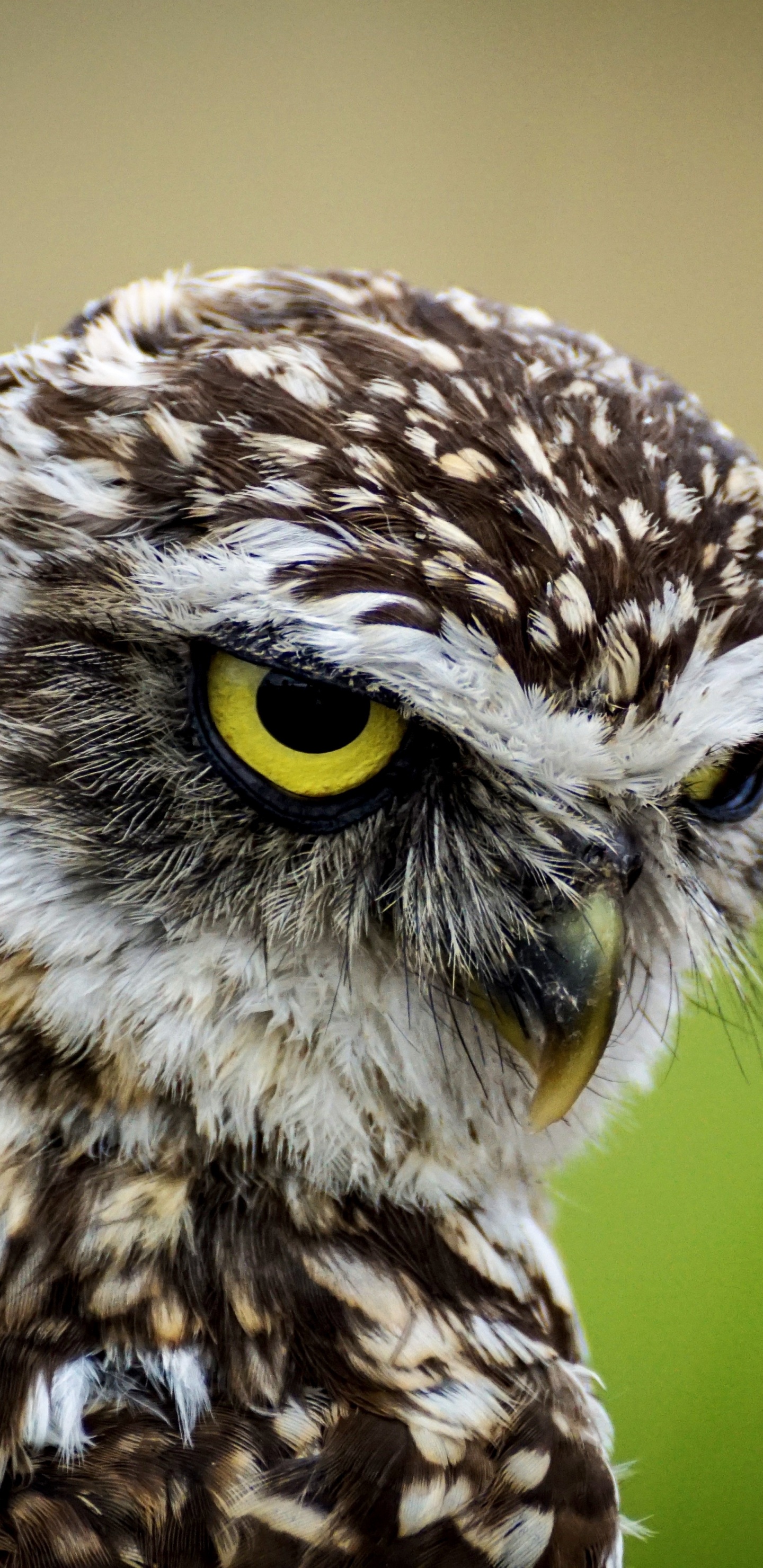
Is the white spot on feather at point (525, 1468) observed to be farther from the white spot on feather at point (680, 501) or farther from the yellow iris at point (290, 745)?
the white spot on feather at point (680, 501)

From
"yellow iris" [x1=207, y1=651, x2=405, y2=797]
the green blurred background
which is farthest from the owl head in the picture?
the green blurred background

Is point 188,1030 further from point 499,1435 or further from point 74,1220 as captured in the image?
point 499,1435

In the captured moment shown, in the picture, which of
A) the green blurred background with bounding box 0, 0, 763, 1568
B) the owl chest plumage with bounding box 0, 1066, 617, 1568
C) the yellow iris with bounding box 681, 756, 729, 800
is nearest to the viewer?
the owl chest plumage with bounding box 0, 1066, 617, 1568

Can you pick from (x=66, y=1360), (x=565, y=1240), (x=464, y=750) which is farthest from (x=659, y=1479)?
(x=464, y=750)

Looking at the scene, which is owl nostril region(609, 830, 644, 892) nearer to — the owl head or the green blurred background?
the owl head

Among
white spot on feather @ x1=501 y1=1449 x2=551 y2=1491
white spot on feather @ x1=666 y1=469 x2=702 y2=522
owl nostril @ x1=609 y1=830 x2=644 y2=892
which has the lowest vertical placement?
white spot on feather @ x1=501 y1=1449 x2=551 y2=1491

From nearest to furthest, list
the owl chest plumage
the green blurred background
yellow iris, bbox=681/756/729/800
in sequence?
the owl chest plumage
yellow iris, bbox=681/756/729/800
the green blurred background

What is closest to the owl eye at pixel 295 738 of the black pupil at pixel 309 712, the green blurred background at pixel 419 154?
the black pupil at pixel 309 712

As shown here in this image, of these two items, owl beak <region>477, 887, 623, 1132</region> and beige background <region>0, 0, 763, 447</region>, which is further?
beige background <region>0, 0, 763, 447</region>
